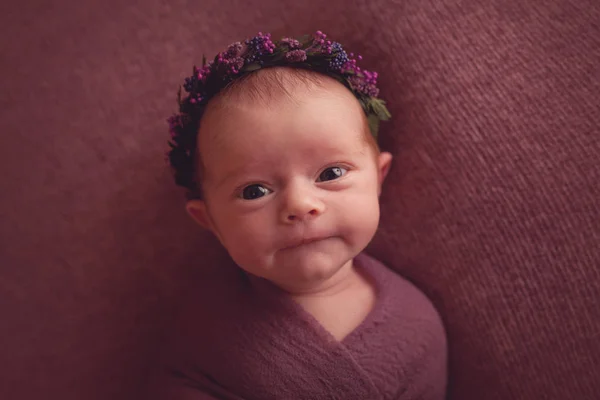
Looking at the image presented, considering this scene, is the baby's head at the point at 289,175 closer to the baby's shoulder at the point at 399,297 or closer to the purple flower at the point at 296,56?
the purple flower at the point at 296,56

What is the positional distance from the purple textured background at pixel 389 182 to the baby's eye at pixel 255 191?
332mm

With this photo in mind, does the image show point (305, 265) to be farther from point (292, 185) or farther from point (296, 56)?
point (296, 56)

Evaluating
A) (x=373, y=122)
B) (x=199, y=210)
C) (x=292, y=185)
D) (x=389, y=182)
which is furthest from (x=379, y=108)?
(x=199, y=210)

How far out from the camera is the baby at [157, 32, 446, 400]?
2.35ft

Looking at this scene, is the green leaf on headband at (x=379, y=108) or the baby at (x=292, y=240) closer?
the baby at (x=292, y=240)

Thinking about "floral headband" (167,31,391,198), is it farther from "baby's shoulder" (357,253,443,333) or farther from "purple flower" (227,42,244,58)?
"baby's shoulder" (357,253,443,333)

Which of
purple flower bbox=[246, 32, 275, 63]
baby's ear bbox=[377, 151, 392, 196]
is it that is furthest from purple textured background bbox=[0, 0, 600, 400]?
purple flower bbox=[246, 32, 275, 63]

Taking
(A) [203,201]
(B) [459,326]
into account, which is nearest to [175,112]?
(A) [203,201]

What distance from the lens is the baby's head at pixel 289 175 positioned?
0.70 m

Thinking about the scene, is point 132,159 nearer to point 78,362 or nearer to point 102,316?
point 102,316

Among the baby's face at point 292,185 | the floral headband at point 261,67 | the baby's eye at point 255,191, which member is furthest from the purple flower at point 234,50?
the baby's eye at point 255,191

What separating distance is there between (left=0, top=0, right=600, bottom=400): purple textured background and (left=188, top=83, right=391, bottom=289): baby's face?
211mm

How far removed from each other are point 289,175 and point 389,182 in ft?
1.06

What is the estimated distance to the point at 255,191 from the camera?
74 centimetres
